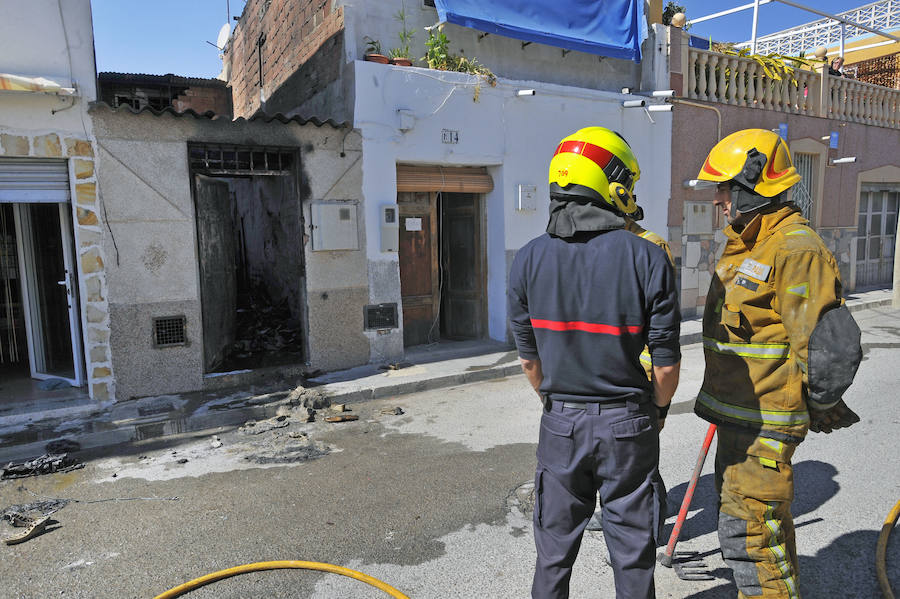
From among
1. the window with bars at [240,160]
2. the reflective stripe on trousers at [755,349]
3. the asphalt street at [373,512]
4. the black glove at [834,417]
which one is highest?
the window with bars at [240,160]

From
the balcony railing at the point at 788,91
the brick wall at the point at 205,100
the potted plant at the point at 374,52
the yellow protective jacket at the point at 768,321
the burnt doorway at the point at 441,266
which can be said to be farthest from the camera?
the brick wall at the point at 205,100

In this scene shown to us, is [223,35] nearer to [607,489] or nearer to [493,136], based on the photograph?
[493,136]

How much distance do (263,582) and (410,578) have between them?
0.80 meters

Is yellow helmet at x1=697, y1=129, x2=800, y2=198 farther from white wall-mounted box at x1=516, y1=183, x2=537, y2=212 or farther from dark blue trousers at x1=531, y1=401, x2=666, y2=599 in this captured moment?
white wall-mounted box at x1=516, y1=183, x2=537, y2=212

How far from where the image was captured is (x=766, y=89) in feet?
39.3

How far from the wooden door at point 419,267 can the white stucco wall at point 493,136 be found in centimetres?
80

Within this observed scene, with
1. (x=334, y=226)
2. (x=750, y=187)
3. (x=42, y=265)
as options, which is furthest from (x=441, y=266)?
(x=750, y=187)

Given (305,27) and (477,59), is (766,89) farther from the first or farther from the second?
(305,27)

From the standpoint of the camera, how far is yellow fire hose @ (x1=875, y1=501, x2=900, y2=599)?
2820 millimetres

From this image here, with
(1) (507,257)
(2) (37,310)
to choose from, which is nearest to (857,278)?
(1) (507,257)

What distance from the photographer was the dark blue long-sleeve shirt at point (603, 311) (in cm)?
212

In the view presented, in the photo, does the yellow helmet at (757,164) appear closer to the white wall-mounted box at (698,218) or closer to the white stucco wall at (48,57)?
the white stucco wall at (48,57)

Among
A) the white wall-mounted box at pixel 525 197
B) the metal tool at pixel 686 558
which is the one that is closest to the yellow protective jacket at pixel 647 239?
the metal tool at pixel 686 558

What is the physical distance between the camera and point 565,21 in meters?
A: 9.41
